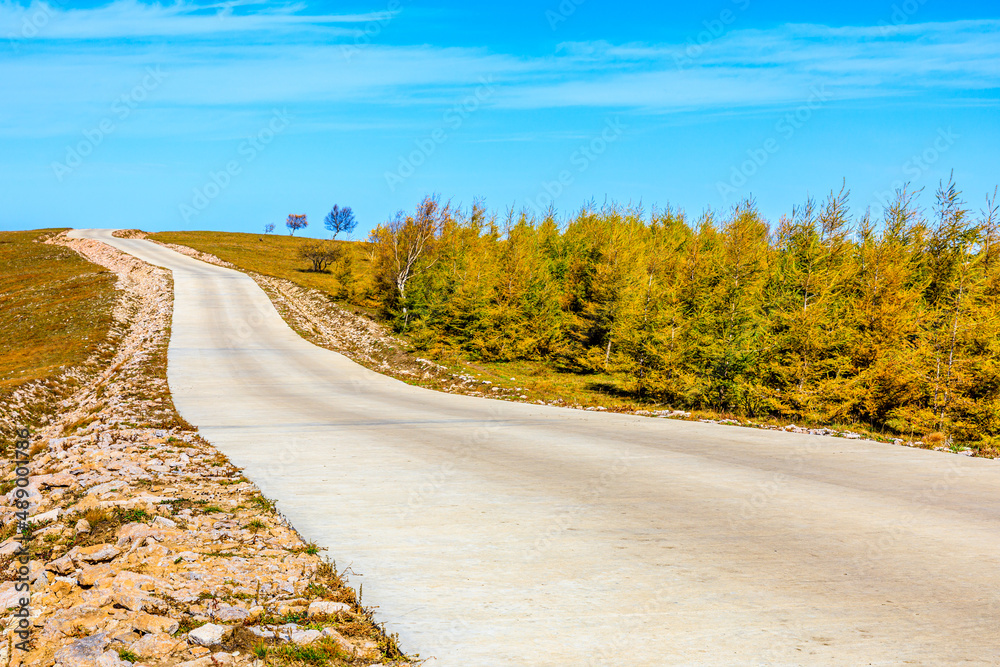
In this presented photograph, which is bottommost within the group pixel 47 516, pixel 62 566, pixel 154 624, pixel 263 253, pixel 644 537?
pixel 47 516

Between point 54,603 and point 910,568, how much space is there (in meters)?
7.15

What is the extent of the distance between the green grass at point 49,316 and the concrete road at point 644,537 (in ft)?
55.3

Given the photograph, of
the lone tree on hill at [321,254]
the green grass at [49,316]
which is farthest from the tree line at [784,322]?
the lone tree on hill at [321,254]

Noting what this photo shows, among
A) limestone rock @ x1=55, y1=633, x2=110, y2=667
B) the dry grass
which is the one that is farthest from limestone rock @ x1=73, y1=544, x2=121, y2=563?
the dry grass

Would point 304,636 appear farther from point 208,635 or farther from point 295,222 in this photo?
point 295,222

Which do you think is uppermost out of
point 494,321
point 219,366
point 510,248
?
point 510,248

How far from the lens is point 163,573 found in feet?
18.2

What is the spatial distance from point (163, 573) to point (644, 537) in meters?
4.51

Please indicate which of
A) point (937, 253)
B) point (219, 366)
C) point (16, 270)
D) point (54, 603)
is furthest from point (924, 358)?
point (16, 270)

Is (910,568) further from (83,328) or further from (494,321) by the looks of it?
(83,328)

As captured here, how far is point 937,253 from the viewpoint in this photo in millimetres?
25422

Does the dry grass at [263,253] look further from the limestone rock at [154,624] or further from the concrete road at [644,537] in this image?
the limestone rock at [154,624]

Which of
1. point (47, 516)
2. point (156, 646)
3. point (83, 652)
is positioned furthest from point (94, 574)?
point (47, 516)

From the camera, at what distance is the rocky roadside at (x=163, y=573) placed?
172 inches
